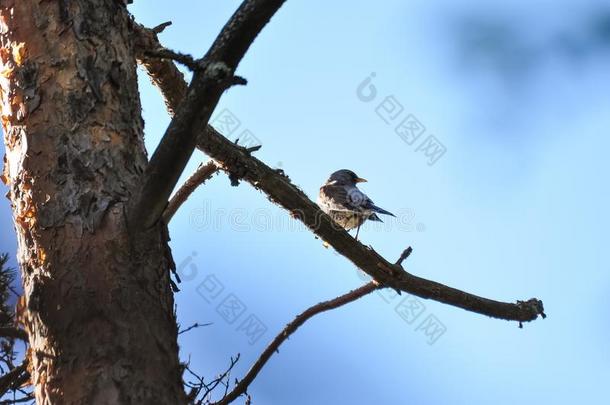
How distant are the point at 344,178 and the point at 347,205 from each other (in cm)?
149

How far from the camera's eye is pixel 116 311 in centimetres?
224

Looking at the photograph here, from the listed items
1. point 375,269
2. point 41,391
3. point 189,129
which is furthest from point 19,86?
point 375,269

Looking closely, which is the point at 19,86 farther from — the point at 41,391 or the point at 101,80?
the point at 41,391

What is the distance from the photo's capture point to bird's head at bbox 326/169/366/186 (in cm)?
888

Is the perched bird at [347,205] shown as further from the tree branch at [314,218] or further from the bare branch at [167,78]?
the bare branch at [167,78]

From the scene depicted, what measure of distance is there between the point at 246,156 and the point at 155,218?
52.1 inches

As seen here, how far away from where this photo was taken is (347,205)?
7.66 meters

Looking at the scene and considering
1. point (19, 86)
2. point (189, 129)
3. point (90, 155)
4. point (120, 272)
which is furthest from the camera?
point (19, 86)

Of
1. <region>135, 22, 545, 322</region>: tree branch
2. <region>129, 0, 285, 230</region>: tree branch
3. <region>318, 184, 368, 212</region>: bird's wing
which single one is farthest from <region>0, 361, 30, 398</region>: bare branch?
<region>318, 184, 368, 212</region>: bird's wing

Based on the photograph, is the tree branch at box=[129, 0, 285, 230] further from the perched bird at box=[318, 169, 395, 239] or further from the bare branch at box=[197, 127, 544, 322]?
the perched bird at box=[318, 169, 395, 239]

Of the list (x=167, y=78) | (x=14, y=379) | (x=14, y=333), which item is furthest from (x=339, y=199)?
(x=14, y=333)

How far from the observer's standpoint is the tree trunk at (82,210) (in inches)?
86.4

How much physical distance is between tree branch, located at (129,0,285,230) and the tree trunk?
0.90 ft

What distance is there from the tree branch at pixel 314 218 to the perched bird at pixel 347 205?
331cm
